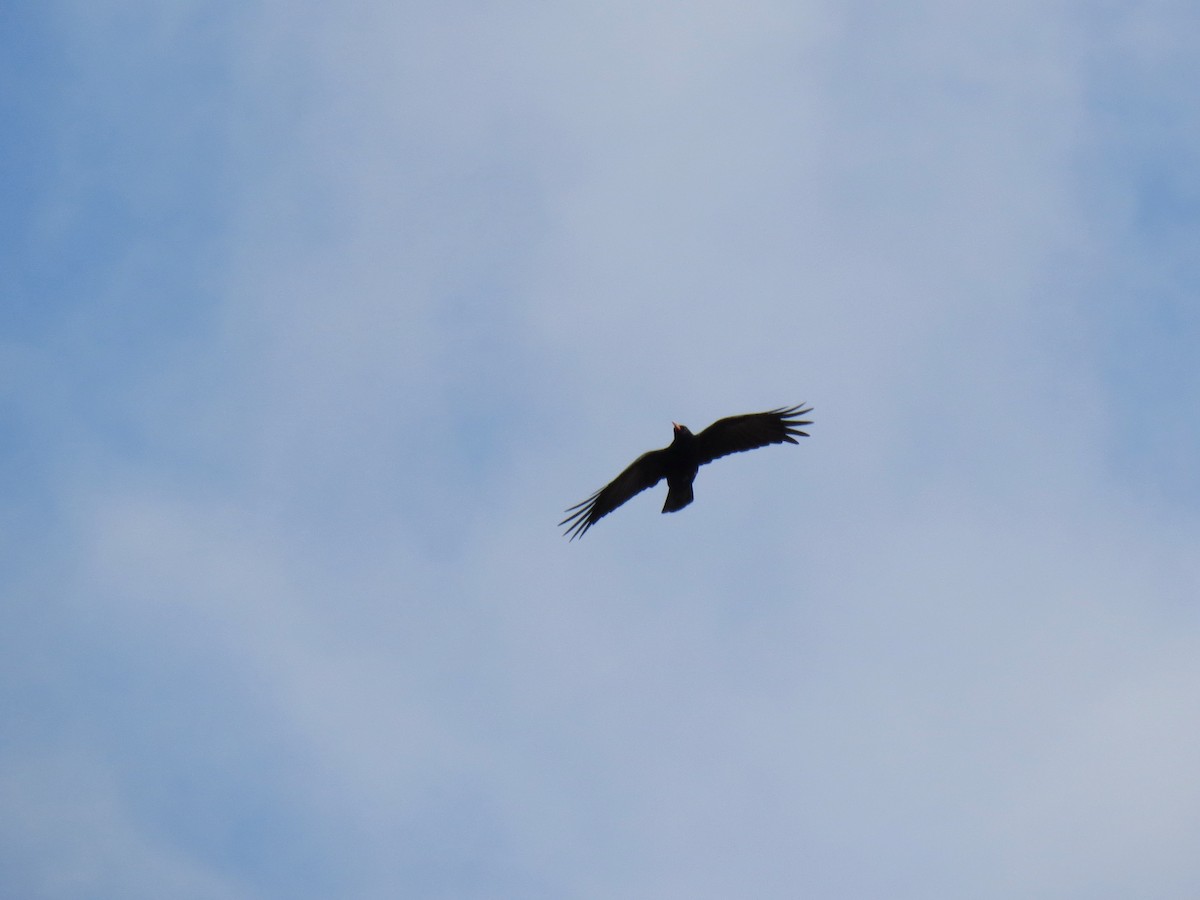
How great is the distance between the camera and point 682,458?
20438mm

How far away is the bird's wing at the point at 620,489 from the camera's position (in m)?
20.7

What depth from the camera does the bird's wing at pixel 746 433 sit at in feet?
63.6

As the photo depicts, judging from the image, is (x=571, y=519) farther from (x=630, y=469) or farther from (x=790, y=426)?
(x=790, y=426)

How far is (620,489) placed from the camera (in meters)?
21.0

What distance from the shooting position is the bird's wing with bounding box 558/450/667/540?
67.9 ft

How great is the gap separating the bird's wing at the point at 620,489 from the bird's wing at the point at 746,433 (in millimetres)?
800

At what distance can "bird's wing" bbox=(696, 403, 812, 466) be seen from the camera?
19.4 meters

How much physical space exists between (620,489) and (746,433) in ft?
8.10

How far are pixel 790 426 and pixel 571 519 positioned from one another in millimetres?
4084

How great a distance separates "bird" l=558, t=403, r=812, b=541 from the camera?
1969 centimetres

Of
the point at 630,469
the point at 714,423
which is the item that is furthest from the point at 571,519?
the point at 714,423

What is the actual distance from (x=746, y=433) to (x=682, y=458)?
1.19m

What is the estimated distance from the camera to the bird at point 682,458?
64.6ft

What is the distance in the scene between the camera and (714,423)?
786 inches
